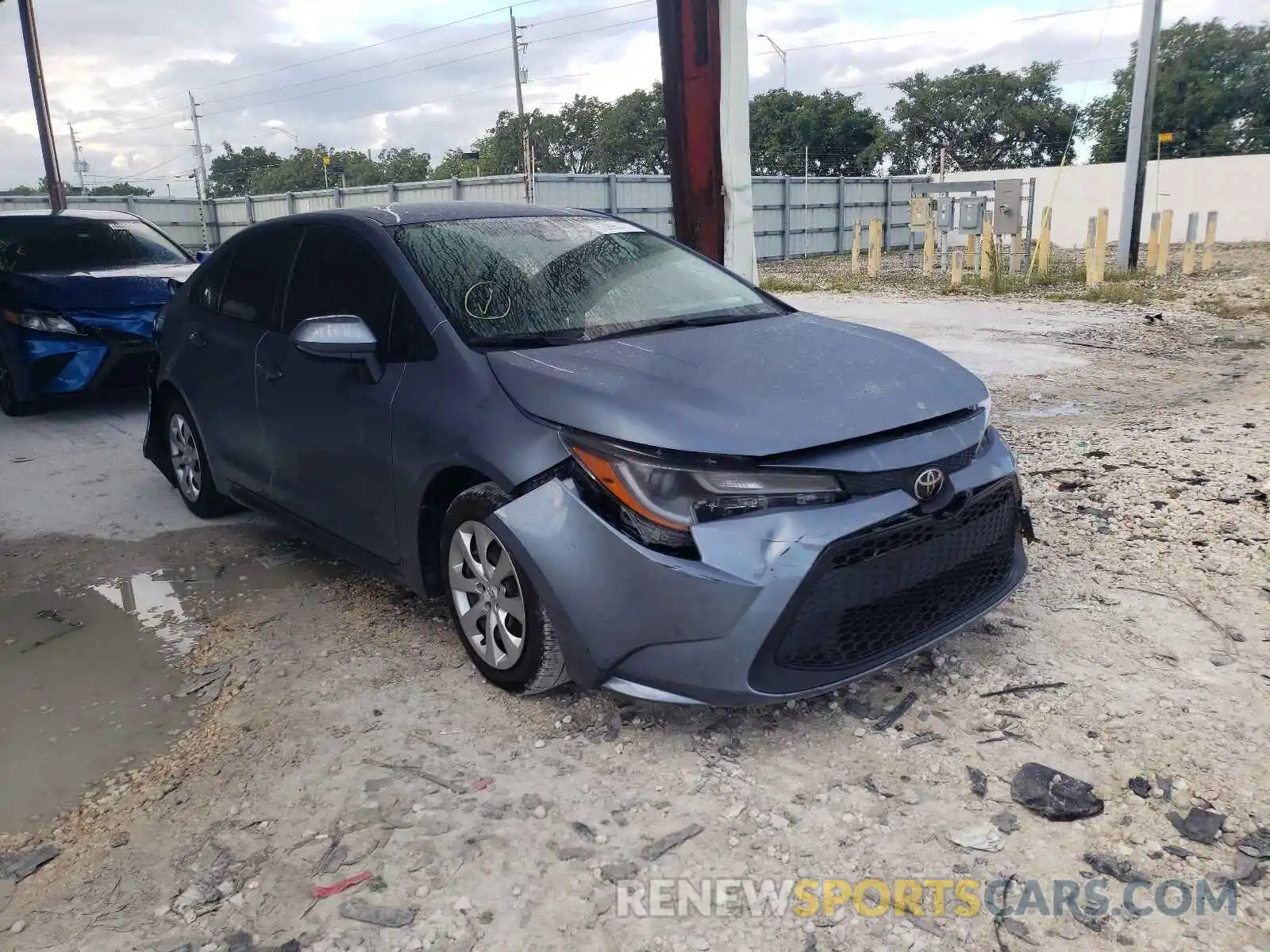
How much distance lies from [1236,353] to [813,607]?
8.75 meters

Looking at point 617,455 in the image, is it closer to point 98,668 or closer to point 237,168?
point 98,668

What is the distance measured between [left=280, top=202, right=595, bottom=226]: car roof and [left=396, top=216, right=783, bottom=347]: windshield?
5 cm

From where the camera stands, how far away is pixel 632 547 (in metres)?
2.65

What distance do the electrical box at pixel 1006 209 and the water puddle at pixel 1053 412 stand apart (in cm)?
1148

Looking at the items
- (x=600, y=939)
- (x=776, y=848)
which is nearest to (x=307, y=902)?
(x=600, y=939)

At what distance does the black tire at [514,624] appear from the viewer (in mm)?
2936

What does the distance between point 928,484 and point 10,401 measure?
294 inches

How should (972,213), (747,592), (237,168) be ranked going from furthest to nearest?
(237,168) → (972,213) → (747,592)

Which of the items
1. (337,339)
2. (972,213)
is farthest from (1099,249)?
(337,339)

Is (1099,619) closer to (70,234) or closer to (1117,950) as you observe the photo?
(1117,950)

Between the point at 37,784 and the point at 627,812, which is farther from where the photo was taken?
the point at 37,784

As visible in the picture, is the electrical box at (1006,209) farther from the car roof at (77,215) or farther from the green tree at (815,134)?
the green tree at (815,134)

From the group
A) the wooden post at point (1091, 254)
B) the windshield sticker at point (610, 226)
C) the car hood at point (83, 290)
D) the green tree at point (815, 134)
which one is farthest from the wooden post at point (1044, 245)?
the green tree at point (815, 134)

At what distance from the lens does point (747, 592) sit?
8.41ft
